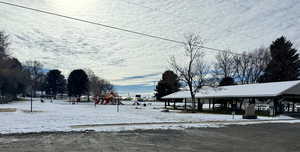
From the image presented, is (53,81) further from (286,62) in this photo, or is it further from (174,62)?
(286,62)

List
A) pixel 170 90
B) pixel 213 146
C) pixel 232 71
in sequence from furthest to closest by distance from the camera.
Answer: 1. pixel 170 90
2. pixel 232 71
3. pixel 213 146

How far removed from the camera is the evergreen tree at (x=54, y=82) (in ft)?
390

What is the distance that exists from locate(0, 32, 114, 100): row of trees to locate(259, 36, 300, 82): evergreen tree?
55.9 meters

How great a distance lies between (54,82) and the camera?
119 meters

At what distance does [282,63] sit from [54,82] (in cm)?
9502

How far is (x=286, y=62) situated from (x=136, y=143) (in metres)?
59.4

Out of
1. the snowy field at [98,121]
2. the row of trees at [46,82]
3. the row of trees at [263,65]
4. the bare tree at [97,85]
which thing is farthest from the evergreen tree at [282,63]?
the bare tree at [97,85]

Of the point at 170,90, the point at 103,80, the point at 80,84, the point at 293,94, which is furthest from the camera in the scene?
the point at 103,80

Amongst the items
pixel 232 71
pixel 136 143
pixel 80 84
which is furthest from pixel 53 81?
pixel 136 143

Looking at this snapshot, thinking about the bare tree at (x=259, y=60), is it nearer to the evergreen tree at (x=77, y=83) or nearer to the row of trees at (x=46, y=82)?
the row of trees at (x=46, y=82)

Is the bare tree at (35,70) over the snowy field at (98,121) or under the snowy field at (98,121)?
over

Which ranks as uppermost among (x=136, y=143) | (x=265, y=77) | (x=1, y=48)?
(x=1, y=48)

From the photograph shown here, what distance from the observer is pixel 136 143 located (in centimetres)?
1046

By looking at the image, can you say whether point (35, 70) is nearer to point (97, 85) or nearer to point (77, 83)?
point (77, 83)
